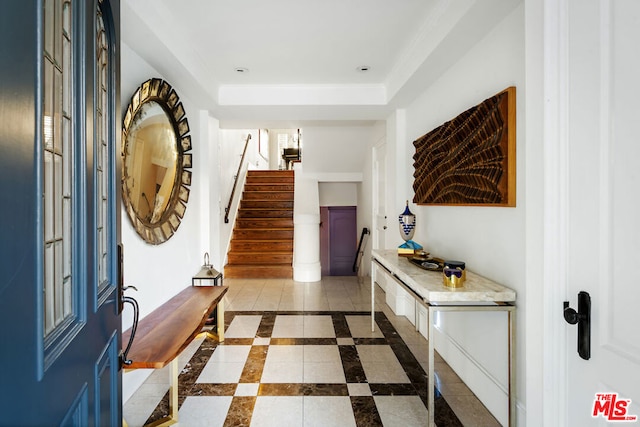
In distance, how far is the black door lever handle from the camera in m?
1.03

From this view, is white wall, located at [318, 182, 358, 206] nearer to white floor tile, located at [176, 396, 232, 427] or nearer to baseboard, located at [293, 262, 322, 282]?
baseboard, located at [293, 262, 322, 282]

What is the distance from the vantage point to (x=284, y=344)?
2.97 metres

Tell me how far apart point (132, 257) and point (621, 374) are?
2.49 m

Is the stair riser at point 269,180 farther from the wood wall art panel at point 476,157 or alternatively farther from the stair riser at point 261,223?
the wood wall art panel at point 476,157

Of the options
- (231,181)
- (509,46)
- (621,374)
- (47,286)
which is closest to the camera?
(47,286)

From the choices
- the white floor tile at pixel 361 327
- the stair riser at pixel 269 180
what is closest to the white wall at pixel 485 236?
the white floor tile at pixel 361 327

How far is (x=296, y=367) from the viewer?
2.56m

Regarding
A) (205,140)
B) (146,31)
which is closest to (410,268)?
(146,31)

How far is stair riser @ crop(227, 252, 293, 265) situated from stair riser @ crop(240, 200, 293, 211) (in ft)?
5.02

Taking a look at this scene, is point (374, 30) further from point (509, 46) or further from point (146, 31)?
point (146, 31)

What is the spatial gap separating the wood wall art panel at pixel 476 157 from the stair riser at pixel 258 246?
376cm

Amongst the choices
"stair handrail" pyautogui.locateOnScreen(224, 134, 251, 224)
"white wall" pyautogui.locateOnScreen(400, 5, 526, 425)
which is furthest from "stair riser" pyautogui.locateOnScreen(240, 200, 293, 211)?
"white wall" pyautogui.locateOnScreen(400, 5, 526, 425)

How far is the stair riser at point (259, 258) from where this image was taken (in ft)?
19.4

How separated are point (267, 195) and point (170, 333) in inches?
222
